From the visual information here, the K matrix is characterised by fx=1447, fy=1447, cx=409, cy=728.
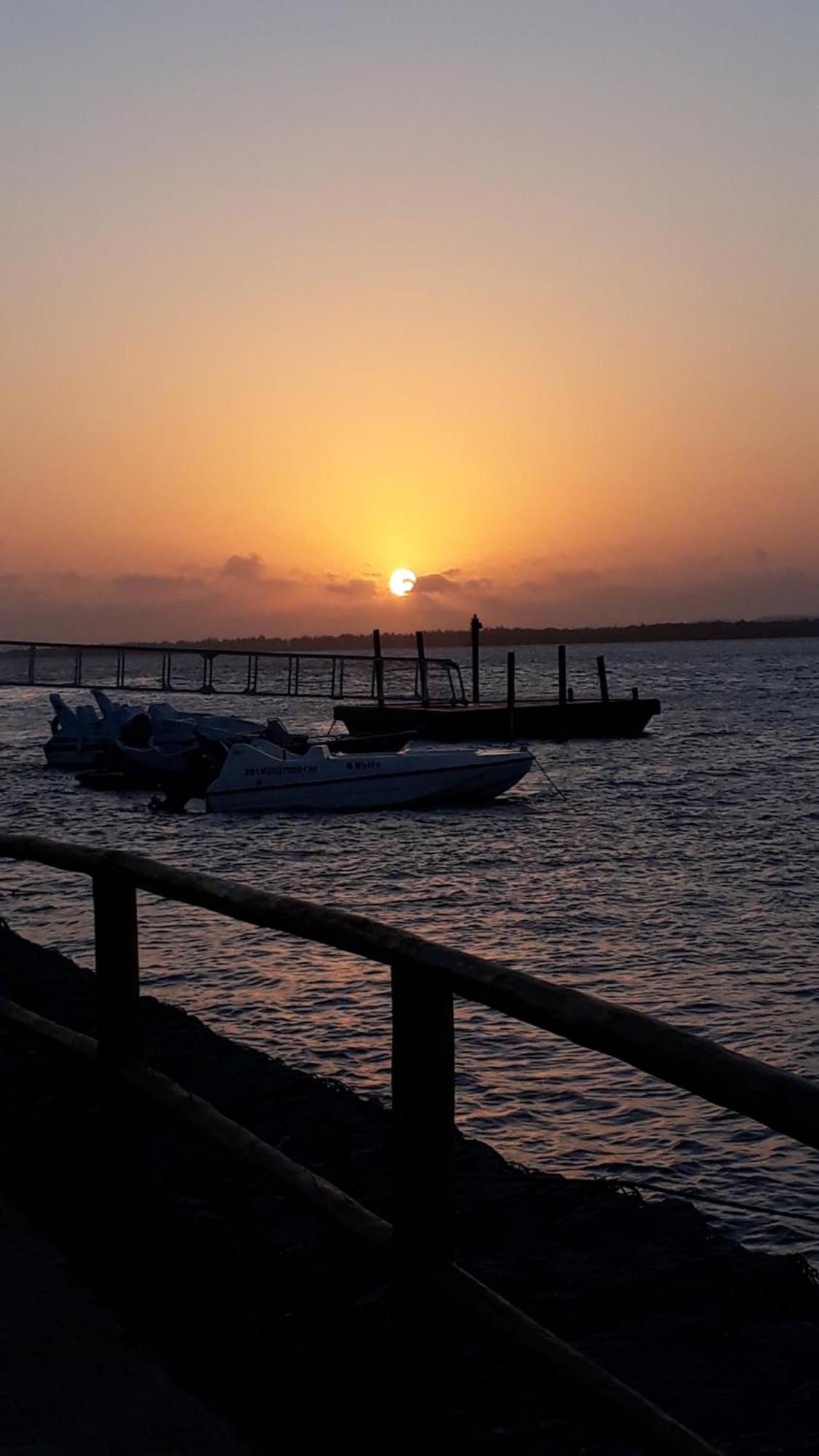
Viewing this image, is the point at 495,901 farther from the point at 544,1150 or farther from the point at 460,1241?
the point at 460,1241

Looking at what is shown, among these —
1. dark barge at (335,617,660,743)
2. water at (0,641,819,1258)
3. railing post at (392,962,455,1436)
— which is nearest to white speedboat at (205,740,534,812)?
water at (0,641,819,1258)

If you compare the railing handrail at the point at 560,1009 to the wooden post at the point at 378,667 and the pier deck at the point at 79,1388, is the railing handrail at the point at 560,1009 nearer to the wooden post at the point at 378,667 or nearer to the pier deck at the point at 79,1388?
the pier deck at the point at 79,1388

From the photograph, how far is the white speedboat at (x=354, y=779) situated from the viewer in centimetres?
3741

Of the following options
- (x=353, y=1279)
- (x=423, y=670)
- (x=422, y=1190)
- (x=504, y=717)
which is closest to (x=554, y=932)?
(x=353, y=1279)

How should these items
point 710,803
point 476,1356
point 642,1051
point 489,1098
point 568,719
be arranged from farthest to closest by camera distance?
1. point 568,719
2. point 710,803
3. point 489,1098
4. point 476,1356
5. point 642,1051

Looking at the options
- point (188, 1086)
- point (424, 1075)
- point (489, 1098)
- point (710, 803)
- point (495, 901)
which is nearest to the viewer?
point (424, 1075)

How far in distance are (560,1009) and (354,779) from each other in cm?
3442

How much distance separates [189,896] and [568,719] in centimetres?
5284

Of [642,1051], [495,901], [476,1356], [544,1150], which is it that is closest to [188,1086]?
[544,1150]

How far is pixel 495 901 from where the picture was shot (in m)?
25.2

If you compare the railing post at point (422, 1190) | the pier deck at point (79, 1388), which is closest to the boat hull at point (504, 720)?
the pier deck at point (79, 1388)

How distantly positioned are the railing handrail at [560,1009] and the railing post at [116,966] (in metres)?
0.18

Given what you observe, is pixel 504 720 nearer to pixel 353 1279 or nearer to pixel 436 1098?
pixel 353 1279

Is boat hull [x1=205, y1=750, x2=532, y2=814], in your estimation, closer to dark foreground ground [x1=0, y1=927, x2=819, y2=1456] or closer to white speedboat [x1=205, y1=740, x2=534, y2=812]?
white speedboat [x1=205, y1=740, x2=534, y2=812]
